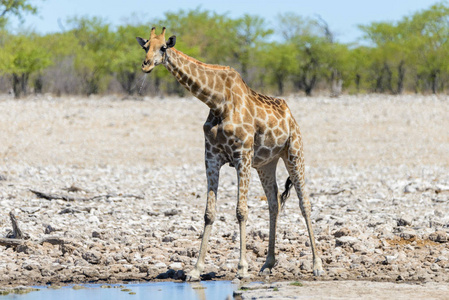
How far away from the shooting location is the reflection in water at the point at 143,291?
711 centimetres

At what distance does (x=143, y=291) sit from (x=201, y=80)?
2234mm

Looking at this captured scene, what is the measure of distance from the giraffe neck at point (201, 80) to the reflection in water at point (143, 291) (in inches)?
72.7

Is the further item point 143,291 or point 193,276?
point 193,276

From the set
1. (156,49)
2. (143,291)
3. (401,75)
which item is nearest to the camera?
(156,49)

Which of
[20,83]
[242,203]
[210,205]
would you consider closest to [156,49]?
[210,205]

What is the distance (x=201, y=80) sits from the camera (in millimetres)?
7680

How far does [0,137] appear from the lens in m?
24.7

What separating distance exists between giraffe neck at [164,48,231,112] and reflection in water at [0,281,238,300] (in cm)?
185

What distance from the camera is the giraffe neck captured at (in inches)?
299

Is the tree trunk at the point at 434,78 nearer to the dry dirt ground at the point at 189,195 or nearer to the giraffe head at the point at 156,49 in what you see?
the dry dirt ground at the point at 189,195

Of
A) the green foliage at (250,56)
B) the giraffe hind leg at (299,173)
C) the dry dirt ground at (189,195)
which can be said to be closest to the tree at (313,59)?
the green foliage at (250,56)

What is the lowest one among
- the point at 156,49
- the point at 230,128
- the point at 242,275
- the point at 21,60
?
the point at 242,275

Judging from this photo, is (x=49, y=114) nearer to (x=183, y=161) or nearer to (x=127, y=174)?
(x=183, y=161)

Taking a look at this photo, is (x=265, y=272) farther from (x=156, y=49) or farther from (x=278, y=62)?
(x=278, y=62)
